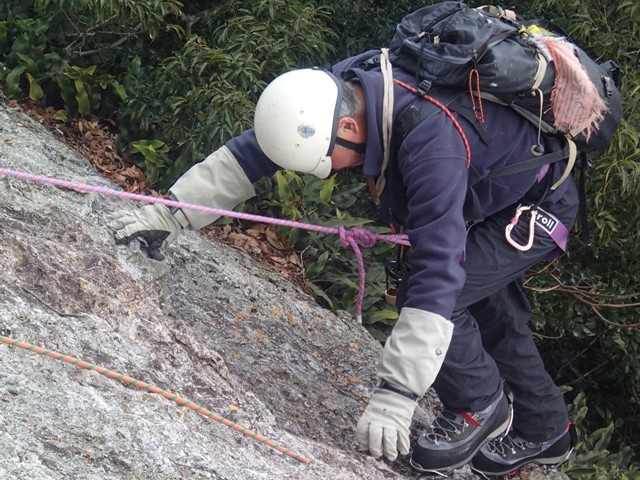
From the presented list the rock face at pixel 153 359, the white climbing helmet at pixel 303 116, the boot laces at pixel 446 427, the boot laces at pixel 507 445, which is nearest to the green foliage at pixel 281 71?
the rock face at pixel 153 359

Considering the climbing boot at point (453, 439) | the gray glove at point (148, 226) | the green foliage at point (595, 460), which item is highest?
the gray glove at point (148, 226)

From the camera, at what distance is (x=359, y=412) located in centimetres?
418

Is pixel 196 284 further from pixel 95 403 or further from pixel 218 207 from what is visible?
pixel 95 403

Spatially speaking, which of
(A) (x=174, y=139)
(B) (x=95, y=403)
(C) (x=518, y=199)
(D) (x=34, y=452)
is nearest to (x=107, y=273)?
(B) (x=95, y=403)

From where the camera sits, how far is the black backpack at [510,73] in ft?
10.5

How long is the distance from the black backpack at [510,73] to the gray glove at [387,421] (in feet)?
3.10

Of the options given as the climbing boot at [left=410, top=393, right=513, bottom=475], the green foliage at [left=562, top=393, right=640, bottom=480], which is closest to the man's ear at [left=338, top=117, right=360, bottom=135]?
the climbing boot at [left=410, top=393, right=513, bottom=475]

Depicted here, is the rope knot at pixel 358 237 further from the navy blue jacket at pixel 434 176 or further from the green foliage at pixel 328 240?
the green foliage at pixel 328 240

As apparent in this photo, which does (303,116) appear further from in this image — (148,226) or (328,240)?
(328,240)

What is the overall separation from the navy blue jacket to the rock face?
86cm

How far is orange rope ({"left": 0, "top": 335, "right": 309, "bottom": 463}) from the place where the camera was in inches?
114

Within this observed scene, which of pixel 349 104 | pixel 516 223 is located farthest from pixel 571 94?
pixel 349 104

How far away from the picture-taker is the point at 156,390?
9.97ft

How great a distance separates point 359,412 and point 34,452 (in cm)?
193
